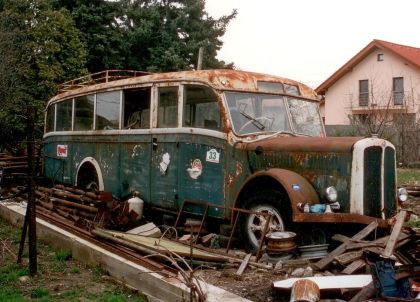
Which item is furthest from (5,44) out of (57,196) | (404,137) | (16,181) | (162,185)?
(404,137)

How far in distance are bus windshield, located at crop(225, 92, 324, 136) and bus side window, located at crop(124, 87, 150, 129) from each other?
1.78m

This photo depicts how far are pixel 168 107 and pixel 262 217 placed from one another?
2.57m

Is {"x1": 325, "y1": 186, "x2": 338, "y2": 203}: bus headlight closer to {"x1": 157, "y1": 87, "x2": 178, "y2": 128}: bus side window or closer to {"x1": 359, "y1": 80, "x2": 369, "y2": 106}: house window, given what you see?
{"x1": 157, "y1": 87, "x2": 178, "y2": 128}: bus side window

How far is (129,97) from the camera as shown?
902 centimetres

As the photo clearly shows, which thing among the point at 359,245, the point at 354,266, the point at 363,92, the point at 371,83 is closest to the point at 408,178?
the point at 359,245

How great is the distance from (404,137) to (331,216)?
51.2ft

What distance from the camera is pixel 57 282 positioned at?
5.80 metres

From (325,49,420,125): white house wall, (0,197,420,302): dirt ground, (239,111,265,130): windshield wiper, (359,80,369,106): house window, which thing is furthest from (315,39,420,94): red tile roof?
(0,197,420,302): dirt ground

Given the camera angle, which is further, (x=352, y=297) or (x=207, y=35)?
(x=207, y=35)

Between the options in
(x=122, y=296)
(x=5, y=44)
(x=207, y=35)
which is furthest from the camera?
(x=207, y=35)

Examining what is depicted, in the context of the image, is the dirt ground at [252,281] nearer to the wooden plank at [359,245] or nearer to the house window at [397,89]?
the wooden plank at [359,245]

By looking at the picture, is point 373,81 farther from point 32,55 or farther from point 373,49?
point 32,55

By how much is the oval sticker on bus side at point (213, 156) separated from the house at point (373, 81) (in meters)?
21.3

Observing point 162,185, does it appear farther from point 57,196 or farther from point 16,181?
point 16,181
